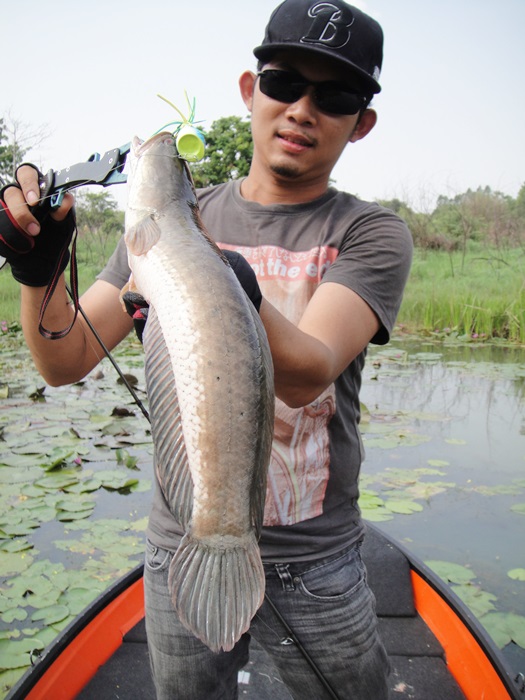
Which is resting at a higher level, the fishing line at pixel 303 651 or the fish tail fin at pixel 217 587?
the fish tail fin at pixel 217 587

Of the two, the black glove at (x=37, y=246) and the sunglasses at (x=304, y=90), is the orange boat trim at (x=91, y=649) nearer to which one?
the black glove at (x=37, y=246)

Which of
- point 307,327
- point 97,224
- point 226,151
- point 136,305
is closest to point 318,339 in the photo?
point 307,327

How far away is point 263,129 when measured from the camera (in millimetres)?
1831

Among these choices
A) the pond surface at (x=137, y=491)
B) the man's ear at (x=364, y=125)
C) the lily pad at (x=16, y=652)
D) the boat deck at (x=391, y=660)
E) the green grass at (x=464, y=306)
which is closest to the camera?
the man's ear at (x=364, y=125)

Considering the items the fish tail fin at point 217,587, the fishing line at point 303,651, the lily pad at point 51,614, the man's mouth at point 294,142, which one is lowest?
the lily pad at point 51,614

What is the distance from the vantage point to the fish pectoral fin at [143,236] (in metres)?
1.28

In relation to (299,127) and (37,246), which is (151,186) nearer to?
(37,246)

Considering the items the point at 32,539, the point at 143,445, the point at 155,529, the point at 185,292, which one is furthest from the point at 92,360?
the point at 143,445

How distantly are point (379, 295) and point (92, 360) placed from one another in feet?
2.66

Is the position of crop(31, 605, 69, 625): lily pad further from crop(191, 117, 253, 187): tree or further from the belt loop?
crop(191, 117, 253, 187): tree

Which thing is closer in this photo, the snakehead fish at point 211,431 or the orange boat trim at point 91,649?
the snakehead fish at point 211,431

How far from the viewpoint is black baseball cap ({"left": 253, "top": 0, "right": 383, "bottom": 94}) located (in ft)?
5.61

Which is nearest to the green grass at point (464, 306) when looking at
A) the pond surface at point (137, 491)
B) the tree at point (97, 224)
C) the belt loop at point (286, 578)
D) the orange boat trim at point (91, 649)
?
the pond surface at point (137, 491)

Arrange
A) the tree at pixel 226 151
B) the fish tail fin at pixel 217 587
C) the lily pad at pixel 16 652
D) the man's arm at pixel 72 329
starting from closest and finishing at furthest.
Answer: the fish tail fin at pixel 217 587 → the man's arm at pixel 72 329 → the lily pad at pixel 16 652 → the tree at pixel 226 151
